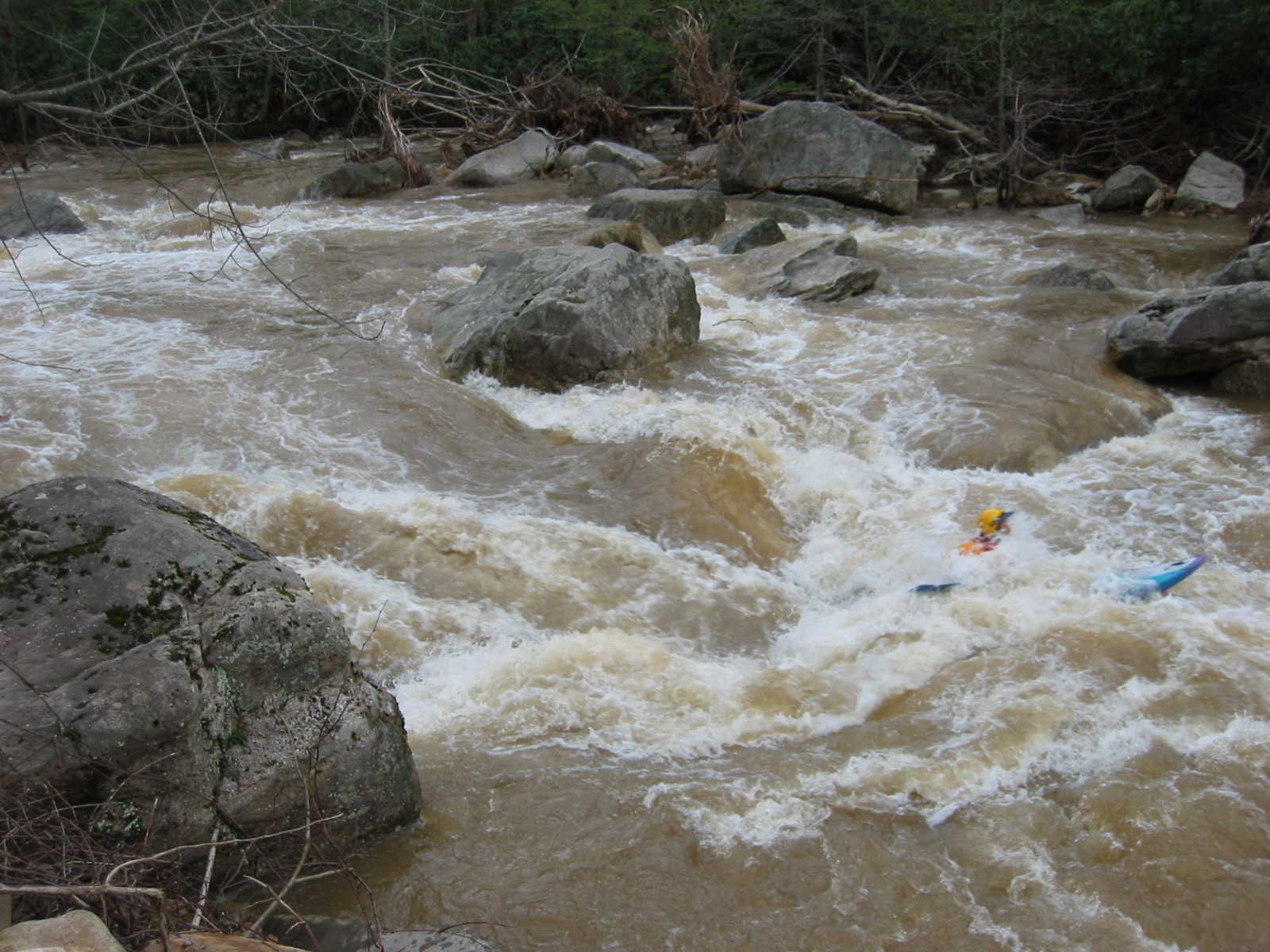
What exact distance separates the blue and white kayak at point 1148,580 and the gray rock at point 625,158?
11.2 metres

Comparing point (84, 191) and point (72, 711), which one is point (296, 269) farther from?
point (72, 711)

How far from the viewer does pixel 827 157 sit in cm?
1296

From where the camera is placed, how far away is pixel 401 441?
627 cm

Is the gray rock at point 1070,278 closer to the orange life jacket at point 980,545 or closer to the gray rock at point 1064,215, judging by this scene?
the gray rock at point 1064,215

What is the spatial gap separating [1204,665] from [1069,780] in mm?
1095

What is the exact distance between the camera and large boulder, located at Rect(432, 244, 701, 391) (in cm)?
722

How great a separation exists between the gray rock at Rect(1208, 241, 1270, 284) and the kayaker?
413cm

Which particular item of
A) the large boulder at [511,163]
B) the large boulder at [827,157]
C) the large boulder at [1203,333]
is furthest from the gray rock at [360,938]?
the large boulder at [511,163]

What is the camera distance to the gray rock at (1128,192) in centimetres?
1280

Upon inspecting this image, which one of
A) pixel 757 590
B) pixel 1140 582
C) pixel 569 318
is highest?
pixel 569 318

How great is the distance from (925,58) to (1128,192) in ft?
20.6

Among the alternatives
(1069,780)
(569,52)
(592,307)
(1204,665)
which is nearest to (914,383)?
(592,307)

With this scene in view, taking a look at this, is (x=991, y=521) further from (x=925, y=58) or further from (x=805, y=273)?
(x=925, y=58)

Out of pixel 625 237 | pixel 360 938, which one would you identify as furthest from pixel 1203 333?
pixel 360 938
